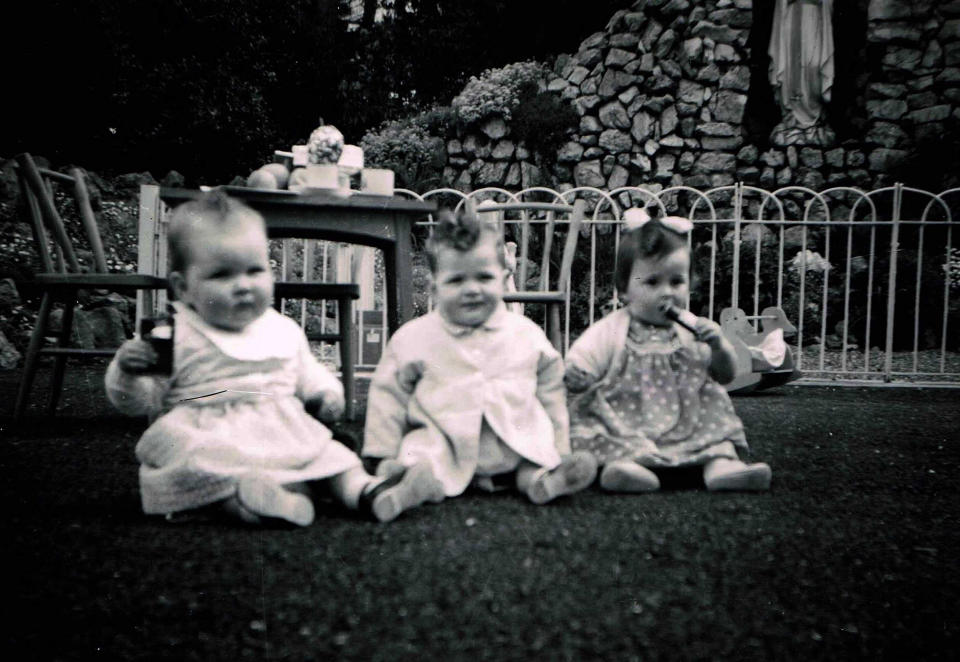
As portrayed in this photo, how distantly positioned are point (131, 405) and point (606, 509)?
1.20 m

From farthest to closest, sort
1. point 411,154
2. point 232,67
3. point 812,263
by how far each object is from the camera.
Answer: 1. point 232,67
2. point 411,154
3. point 812,263

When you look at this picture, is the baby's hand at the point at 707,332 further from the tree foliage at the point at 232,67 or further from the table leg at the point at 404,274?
the tree foliage at the point at 232,67

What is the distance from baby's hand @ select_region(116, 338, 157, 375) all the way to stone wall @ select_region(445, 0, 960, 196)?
8.28 metres

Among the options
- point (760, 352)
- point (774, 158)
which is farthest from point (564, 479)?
point (774, 158)

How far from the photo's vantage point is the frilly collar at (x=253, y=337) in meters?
2.01

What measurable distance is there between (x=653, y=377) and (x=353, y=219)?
1.38 m

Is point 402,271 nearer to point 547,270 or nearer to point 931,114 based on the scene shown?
point 547,270

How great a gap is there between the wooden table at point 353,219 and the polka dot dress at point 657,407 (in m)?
1.09

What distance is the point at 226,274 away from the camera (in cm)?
201

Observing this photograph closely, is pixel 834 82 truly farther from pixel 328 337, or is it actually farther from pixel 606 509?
pixel 606 509

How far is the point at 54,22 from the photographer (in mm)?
8836

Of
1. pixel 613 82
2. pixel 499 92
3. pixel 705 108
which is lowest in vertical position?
pixel 705 108

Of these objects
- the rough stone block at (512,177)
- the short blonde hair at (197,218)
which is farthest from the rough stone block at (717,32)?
the short blonde hair at (197,218)

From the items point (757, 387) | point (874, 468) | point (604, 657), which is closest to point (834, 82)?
point (757, 387)
